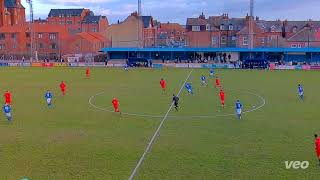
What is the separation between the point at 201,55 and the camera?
3076 inches

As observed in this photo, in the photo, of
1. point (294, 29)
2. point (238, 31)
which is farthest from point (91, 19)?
point (294, 29)

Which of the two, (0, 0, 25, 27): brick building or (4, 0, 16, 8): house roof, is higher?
(4, 0, 16, 8): house roof

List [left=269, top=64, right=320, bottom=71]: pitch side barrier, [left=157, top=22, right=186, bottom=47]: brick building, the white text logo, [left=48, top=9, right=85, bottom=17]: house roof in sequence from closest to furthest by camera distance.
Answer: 1. the white text logo
2. [left=269, top=64, right=320, bottom=71]: pitch side barrier
3. [left=48, top=9, right=85, bottom=17]: house roof
4. [left=157, top=22, right=186, bottom=47]: brick building

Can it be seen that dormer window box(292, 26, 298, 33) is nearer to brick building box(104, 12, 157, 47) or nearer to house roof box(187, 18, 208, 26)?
house roof box(187, 18, 208, 26)

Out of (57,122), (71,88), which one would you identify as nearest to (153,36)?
(71,88)

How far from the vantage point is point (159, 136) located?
2022 centimetres

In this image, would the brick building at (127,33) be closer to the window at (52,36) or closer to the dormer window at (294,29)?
the window at (52,36)

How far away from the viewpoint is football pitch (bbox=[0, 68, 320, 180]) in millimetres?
15031

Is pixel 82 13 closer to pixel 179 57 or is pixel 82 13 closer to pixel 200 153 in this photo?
pixel 179 57

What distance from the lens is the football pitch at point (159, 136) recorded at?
15.0 m

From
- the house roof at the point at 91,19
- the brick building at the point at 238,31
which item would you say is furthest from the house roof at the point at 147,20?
the brick building at the point at 238,31

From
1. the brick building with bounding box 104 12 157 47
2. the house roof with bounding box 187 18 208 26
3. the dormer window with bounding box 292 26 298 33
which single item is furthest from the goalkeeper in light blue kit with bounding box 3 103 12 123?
the dormer window with bounding box 292 26 298 33

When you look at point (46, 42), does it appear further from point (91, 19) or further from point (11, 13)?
point (91, 19)

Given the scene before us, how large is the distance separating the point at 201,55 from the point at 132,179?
6543 centimetres
